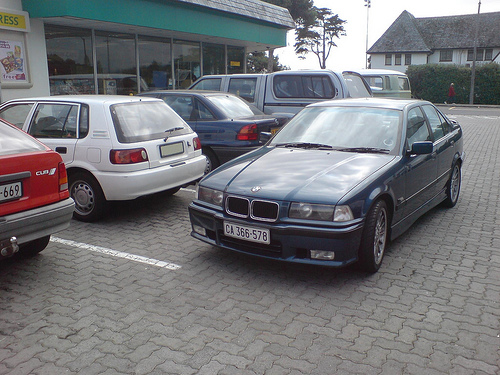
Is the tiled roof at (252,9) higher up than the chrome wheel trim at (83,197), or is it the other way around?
the tiled roof at (252,9)

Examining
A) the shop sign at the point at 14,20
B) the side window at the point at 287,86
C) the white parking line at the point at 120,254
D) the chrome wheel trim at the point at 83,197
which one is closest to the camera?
the white parking line at the point at 120,254

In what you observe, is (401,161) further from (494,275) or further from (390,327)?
(390,327)

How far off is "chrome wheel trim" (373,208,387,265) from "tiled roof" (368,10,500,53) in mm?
58641

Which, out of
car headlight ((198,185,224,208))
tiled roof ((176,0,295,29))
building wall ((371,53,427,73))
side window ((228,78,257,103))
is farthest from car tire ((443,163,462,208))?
building wall ((371,53,427,73))

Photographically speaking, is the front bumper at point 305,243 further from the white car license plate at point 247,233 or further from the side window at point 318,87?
the side window at point 318,87

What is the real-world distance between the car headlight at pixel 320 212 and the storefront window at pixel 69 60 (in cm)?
1098

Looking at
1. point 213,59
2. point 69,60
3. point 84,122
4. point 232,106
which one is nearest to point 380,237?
point 84,122

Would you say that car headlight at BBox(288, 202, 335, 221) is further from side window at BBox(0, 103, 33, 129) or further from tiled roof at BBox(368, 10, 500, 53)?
tiled roof at BBox(368, 10, 500, 53)

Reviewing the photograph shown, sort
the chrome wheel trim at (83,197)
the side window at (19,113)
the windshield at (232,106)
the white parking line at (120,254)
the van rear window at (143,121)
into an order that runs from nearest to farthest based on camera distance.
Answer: the white parking line at (120,254) < the van rear window at (143,121) < the chrome wheel trim at (83,197) < the side window at (19,113) < the windshield at (232,106)

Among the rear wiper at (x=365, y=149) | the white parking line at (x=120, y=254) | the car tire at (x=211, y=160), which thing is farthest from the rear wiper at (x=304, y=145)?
the car tire at (x=211, y=160)

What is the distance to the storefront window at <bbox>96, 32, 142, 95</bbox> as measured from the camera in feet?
47.6

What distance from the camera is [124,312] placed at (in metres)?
3.86

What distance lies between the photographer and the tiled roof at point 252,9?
16142 millimetres

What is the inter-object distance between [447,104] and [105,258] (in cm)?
3816
